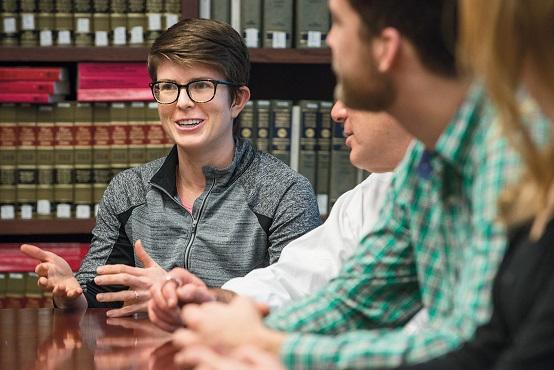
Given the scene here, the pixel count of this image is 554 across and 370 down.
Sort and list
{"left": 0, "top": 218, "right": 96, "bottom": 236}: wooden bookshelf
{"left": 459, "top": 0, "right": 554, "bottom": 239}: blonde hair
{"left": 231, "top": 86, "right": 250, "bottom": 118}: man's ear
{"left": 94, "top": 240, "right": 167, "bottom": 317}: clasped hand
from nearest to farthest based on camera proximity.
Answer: {"left": 459, "top": 0, "right": 554, "bottom": 239}: blonde hair, {"left": 94, "top": 240, "right": 167, "bottom": 317}: clasped hand, {"left": 231, "top": 86, "right": 250, "bottom": 118}: man's ear, {"left": 0, "top": 218, "right": 96, "bottom": 236}: wooden bookshelf

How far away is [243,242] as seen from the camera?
246 cm

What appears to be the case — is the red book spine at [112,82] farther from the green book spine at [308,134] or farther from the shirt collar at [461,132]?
the shirt collar at [461,132]

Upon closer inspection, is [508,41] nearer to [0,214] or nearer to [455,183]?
[455,183]

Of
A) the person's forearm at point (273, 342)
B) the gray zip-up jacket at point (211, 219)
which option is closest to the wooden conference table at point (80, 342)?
the gray zip-up jacket at point (211, 219)

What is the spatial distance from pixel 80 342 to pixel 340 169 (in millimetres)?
1658

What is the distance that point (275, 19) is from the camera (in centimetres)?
325

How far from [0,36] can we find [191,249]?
124 cm

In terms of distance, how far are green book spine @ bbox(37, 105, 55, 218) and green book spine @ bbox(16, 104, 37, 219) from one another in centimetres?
1

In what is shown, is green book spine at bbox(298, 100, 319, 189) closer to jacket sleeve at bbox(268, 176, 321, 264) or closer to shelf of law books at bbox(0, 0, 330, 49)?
shelf of law books at bbox(0, 0, 330, 49)

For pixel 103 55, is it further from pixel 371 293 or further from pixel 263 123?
pixel 371 293

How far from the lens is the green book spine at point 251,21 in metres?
3.24

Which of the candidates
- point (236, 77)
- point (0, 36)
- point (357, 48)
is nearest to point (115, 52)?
point (0, 36)

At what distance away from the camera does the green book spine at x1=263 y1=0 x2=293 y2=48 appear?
10.6ft

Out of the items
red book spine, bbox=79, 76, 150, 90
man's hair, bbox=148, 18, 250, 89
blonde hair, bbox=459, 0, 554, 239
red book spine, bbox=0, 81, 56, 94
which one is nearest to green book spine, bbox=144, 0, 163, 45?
red book spine, bbox=79, 76, 150, 90
